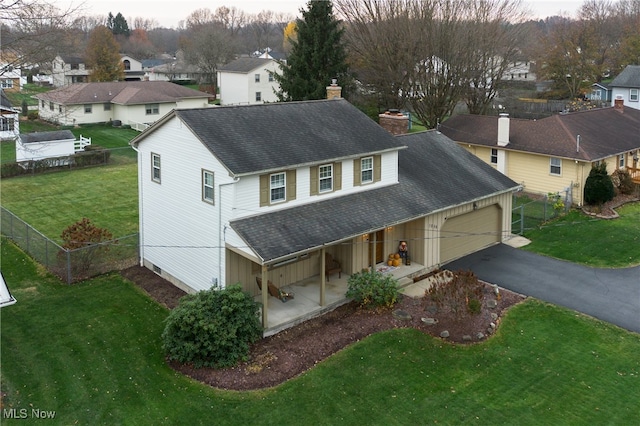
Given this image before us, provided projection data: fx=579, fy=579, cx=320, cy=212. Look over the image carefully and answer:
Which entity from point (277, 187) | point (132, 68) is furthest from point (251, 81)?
point (277, 187)

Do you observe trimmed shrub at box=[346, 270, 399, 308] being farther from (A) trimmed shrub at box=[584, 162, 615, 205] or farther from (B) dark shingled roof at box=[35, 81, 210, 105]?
(B) dark shingled roof at box=[35, 81, 210, 105]

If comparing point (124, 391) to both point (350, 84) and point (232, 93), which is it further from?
point (232, 93)

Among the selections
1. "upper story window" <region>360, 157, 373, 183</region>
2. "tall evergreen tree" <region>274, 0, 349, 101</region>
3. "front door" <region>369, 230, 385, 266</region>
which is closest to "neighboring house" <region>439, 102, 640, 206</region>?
"tall evergreen tree" <region>274, 0, 349, 101</region>

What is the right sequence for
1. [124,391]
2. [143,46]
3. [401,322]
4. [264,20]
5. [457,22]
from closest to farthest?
[124,391]
[401,322]
[457,22]
[143,46]
[264,20]

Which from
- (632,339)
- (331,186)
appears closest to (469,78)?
(331,186)

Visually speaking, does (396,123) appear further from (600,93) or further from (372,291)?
(600,93)

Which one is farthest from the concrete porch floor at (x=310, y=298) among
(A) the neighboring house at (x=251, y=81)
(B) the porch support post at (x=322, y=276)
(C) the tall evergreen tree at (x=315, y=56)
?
(A) the neighboring house at (x=251, y=81)
